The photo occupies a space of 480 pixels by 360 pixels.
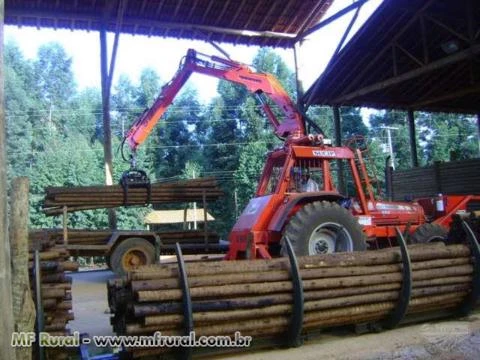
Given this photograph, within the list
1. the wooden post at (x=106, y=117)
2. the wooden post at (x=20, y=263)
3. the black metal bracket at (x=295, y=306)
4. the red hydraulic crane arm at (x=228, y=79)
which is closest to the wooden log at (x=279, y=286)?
the black metal bracket at (x=295, y=306)

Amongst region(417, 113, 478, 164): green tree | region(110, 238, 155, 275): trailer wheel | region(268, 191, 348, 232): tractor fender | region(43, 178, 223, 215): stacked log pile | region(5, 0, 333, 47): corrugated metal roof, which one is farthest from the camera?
region(417, 113, 478, 164): green tree

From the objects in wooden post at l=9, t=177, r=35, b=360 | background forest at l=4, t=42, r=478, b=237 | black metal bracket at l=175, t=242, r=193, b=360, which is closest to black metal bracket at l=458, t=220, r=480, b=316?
black metal bracket at l=175, t=242, r=193, b=360

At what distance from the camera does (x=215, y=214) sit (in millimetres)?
44062

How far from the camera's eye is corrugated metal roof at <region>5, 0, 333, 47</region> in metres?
14.2

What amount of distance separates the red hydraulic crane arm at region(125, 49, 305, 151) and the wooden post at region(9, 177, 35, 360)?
8.75 metres

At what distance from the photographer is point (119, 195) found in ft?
44.5

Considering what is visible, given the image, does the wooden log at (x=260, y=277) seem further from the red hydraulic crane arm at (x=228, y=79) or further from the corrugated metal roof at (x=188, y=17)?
the corrugated metal roof at (x=188, y=17)

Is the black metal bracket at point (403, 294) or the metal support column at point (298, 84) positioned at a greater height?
the metal support column at point (298, 84)

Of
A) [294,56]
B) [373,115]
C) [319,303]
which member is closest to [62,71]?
[373,115]

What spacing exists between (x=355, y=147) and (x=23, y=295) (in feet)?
24.0

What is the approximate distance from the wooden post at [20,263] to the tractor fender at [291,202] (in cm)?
492

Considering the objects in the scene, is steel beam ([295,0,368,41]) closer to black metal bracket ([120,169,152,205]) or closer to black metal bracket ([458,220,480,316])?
black metal bracket ([120,169,152,205])

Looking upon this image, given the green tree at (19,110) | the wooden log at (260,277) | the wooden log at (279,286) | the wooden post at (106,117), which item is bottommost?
the wooden log at (279,286)

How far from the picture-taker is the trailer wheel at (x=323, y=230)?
27.2ft
